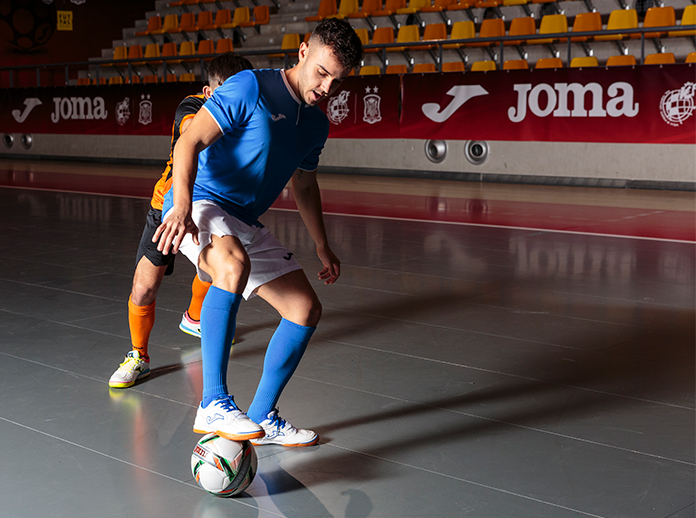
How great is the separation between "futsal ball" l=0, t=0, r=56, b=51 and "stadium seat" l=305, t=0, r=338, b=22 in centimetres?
1104

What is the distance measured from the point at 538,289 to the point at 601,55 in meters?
10.2

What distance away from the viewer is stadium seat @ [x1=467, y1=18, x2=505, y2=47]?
15977 mm

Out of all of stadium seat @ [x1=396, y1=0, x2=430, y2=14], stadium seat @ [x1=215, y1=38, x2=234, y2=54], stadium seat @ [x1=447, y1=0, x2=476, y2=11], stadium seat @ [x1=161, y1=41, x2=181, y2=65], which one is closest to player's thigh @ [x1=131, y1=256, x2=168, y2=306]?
stadium seat @ [x1=447, y1=0, x2=476, y2=11]

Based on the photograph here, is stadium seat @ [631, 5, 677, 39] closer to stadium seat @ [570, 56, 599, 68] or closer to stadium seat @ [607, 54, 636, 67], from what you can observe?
stadium seat @ [607, 54, 636, 67]

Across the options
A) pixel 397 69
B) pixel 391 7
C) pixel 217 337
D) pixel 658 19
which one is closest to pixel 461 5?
pixel 391 7

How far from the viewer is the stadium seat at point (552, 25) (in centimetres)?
1537

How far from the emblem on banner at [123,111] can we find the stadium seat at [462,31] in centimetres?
766

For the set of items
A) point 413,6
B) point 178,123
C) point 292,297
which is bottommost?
point 292,297

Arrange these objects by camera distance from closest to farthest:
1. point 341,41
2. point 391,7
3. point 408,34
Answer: point 341,41 → point 408,34 → point 391,7

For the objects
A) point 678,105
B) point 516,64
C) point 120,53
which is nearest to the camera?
point 678,105

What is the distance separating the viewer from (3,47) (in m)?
25.2

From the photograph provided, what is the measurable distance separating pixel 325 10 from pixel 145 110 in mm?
4934

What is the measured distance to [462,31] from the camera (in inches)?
649

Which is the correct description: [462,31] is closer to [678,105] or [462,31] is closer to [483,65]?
[483,65]
